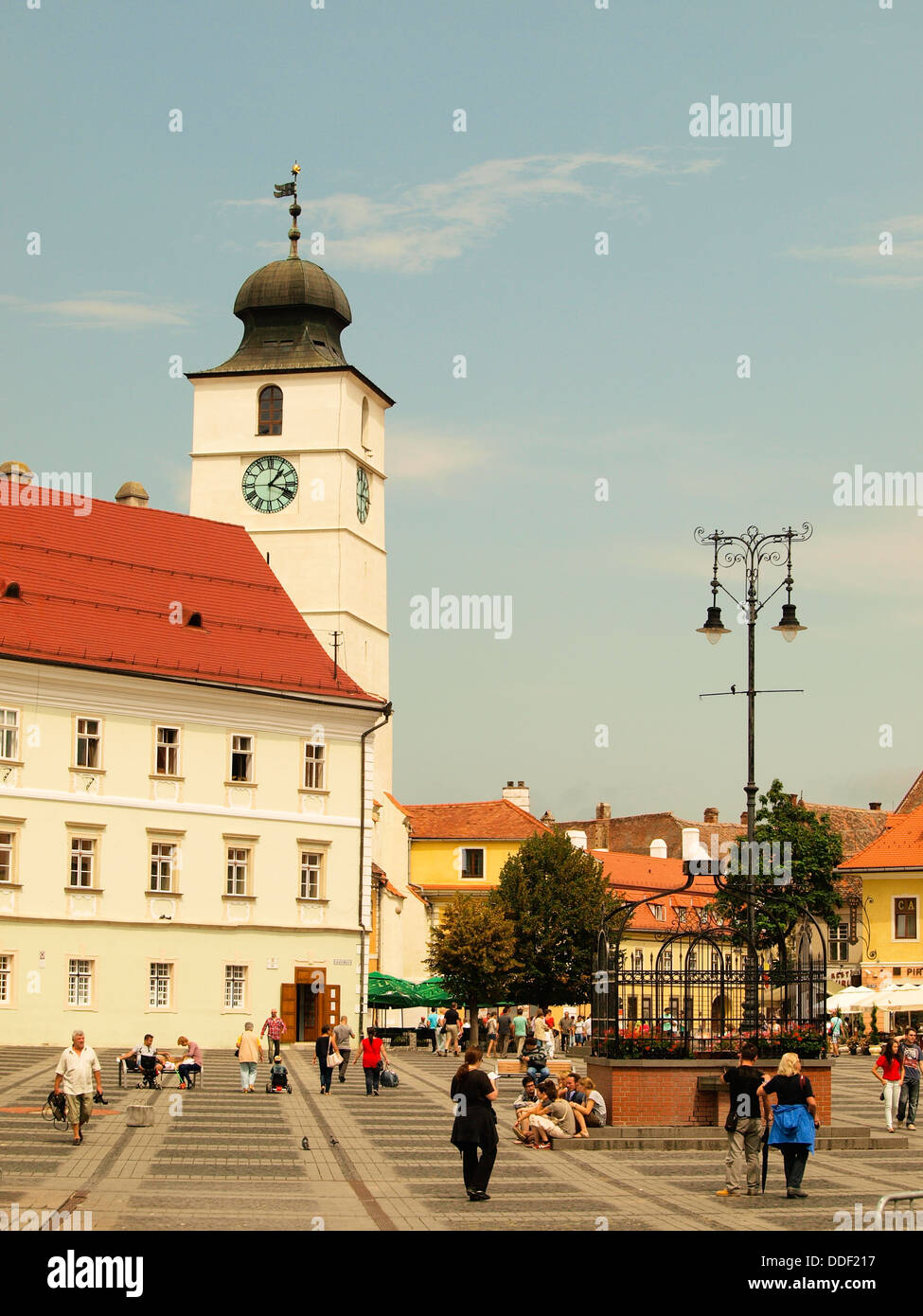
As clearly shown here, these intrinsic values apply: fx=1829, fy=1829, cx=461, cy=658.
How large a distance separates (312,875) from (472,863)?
3069cm

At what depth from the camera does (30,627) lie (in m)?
48.2

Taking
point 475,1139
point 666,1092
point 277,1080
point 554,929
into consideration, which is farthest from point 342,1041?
point 554,929

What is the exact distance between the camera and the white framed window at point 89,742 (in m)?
47.8

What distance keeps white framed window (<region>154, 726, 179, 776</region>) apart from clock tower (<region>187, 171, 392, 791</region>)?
19067 millimetres

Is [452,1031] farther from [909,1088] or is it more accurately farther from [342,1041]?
[909,1088]

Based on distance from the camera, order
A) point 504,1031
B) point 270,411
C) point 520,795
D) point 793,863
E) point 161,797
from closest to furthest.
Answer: point 504,1031 < point 161,797 < point 793,863 < point 270,411 < point 520,795

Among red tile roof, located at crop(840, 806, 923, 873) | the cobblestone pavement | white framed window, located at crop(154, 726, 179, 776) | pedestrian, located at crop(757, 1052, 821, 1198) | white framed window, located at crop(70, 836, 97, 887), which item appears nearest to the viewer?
the cobblestone pavement

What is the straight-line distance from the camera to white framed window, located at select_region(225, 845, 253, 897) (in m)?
50.7

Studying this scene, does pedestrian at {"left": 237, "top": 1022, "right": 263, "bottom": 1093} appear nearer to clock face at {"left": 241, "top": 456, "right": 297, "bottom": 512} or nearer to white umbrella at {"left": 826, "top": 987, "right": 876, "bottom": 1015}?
white umbrella at {"left": 826, "top": 987, "right": 876, "bottom": 1015}

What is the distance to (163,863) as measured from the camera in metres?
49.3

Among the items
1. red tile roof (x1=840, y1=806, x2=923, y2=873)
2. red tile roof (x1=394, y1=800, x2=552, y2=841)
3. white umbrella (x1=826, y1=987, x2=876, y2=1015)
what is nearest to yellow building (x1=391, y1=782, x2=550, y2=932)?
red tile roof (x1=394, y1=800, x2=552, y2=841)
